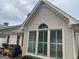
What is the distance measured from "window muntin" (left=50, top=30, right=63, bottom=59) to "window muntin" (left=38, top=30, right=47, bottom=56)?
28.5 inches

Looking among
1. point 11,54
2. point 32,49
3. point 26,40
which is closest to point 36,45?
point 32,49

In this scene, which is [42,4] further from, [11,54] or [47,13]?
[11,54]

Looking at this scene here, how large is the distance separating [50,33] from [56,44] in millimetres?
1265

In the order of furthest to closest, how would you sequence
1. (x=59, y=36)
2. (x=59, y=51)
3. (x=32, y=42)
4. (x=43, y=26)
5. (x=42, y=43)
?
(x=32, y=42) < (x=43, y=26) < (x=42, y=43) < (x=59, y=36) < (x=59, y=51)

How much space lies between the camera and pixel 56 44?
37.4 ft

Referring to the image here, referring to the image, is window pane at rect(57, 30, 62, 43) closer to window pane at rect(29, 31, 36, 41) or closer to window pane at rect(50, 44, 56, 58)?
window pane at rect(50, 44, 56, 58)

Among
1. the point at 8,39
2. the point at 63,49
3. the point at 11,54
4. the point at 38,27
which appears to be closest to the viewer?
the point at 63,49

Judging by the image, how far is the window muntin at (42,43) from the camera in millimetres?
12233

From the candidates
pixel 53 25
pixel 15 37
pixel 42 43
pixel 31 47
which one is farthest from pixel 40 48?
pixel 15 37

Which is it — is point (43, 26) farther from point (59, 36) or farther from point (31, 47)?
point (31, 47)

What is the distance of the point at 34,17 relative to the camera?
46.1ft

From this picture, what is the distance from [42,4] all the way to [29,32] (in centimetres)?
344

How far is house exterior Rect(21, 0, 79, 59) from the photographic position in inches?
418

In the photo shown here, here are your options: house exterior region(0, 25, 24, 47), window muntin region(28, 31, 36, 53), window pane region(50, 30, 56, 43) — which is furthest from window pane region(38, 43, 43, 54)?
house exterior region(0, 25, 24, 47)
